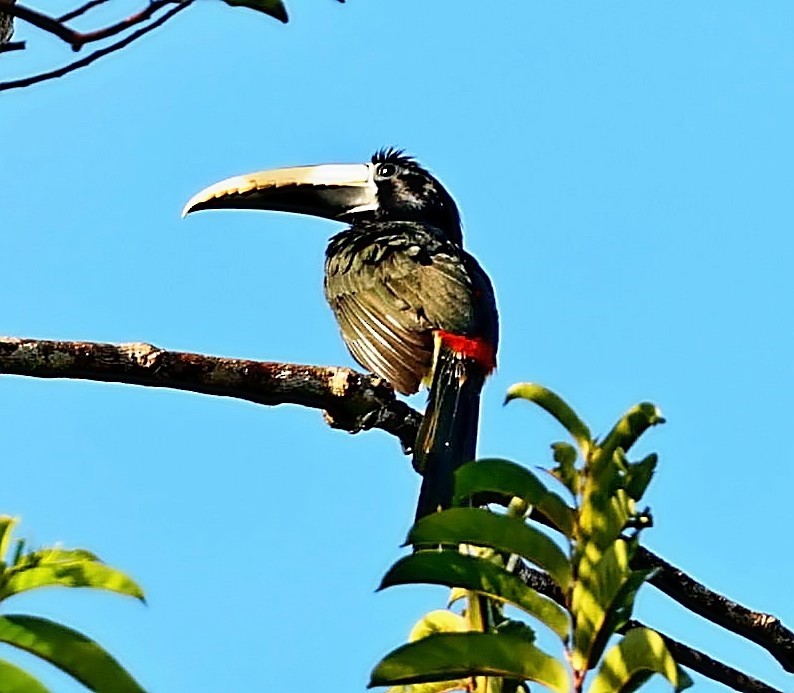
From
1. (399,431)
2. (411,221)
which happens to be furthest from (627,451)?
(411,221)

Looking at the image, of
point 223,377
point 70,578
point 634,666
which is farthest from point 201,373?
point 634,666

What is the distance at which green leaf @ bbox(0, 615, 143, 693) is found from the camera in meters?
1.31

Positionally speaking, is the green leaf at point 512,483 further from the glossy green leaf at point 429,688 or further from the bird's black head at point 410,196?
the bird's black head at point 410,196

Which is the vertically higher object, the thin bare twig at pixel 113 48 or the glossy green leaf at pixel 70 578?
the thin bare twig at pixel 113 48

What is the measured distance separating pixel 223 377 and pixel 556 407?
8.24ft

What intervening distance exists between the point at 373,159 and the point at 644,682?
280 inches

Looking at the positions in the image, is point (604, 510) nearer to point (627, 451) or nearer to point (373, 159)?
point (627, 451)

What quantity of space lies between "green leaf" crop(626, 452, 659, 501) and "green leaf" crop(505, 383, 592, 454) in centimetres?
6

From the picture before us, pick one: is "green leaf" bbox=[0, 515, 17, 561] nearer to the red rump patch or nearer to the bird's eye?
the red rump patch

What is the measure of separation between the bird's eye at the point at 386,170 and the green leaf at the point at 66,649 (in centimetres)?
700

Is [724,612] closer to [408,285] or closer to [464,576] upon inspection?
[464,576]

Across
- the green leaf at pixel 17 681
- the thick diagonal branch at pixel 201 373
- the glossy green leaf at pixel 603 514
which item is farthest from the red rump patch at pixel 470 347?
the green leaf at pixel 17 681

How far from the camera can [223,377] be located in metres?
4.13

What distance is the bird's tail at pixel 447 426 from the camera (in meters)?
5.18
